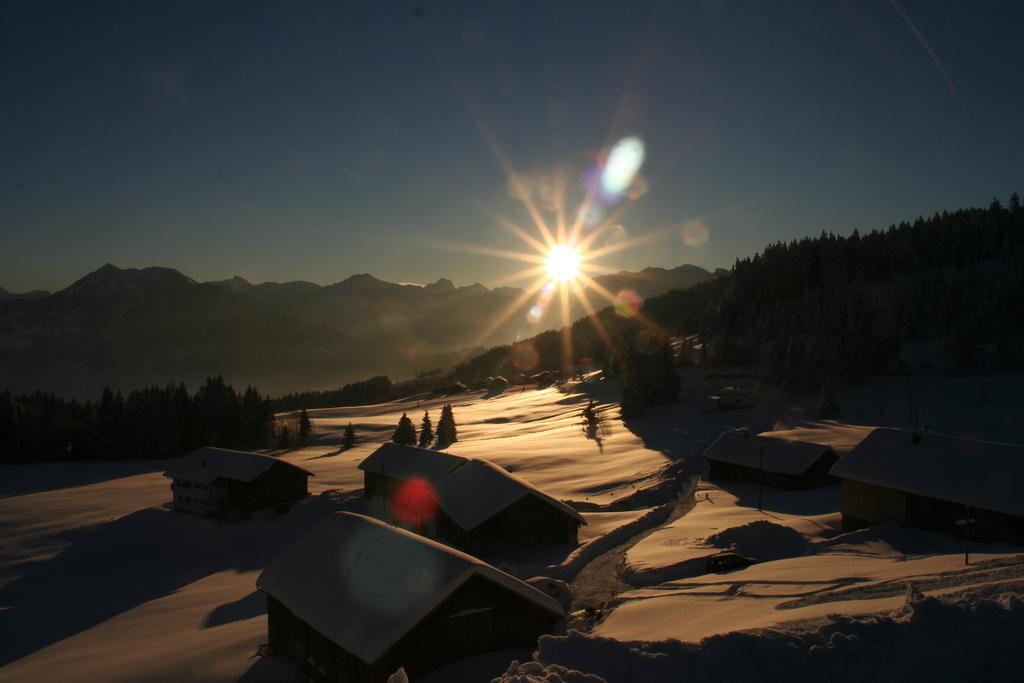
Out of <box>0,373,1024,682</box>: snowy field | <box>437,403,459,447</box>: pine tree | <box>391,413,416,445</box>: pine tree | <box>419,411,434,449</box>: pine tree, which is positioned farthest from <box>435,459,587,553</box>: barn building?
<box>437,403,459,447</box>: pine tree

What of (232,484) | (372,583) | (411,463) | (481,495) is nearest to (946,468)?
(481,495)

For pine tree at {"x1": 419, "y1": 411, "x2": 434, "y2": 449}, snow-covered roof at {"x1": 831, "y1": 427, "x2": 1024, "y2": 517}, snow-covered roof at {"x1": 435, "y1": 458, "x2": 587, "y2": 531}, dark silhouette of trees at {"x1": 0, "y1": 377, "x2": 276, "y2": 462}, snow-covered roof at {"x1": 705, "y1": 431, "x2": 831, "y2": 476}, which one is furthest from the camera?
pine tree at {"x1": 419, "y1": 411, "x2": 434, "y2": 449}

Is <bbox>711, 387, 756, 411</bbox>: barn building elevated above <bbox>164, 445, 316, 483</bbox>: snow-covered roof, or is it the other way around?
<bbox>164, 445, 316, 483</bbox>: snow-covered roof

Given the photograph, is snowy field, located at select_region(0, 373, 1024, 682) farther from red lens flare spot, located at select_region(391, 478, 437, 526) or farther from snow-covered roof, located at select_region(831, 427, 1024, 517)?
red lens flare spot, located at select_region(391, 478, 437, 526)

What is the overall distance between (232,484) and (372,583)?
29.7 metres

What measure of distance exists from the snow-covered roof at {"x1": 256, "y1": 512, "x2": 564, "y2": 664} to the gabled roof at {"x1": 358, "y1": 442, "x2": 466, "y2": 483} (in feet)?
58.9

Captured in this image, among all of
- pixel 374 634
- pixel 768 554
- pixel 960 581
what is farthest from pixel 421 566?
pixel 768 554

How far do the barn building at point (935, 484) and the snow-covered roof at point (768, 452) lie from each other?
9.19 m

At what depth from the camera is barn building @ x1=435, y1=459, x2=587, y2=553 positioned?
1061 inches

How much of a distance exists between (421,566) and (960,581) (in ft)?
37.3

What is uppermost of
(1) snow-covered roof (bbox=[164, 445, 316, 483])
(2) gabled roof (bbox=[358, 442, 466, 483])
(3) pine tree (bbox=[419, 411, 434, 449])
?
(1) snow-covered roof (bbox=[164, 445, 316, 483])

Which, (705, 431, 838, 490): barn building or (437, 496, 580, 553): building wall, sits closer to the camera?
(437, 496, 580, 553): building wall

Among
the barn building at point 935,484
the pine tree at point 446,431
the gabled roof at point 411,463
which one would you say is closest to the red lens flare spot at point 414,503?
the gabled roof at point 411,463

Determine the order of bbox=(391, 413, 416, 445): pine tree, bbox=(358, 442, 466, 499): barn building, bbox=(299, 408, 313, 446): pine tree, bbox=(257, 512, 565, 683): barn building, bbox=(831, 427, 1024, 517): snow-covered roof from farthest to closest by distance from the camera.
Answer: bbox=(299, 408, 313, 446): pine tree
bbox=(391, 413, 416, 445): pine tree
bbox=(358, 442, 466, 499): barn building
bbox=(831, 427, 1024, 517): snow-covered roof
bbox=(257, 512, 565, 683): barn building
